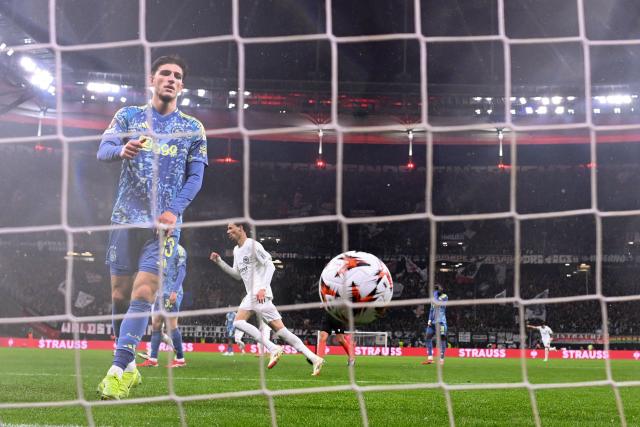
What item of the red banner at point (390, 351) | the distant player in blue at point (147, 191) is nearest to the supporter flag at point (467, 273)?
the red banner at point (390, 351)

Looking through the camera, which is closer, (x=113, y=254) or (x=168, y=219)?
(x=168, y=219)

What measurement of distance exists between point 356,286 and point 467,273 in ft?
74.2

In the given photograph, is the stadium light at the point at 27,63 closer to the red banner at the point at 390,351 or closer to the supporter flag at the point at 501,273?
the red banner at the point at 390,351

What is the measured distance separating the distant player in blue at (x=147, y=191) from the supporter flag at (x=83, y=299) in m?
21.9

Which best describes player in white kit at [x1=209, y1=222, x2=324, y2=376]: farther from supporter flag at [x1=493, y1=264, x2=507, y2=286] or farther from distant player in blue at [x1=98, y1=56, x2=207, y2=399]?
supporter flag at [x1=493, y1=264, x2=507, y2=286]

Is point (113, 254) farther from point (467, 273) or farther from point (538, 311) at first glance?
point (538, 311)

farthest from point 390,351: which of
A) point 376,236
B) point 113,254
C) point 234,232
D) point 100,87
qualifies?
point 113,254

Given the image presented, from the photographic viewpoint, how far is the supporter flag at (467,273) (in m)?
26.8

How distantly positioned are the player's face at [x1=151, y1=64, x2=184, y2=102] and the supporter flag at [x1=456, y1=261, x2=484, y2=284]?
23.4 m

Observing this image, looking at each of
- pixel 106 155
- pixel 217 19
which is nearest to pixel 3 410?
pixel 106 155

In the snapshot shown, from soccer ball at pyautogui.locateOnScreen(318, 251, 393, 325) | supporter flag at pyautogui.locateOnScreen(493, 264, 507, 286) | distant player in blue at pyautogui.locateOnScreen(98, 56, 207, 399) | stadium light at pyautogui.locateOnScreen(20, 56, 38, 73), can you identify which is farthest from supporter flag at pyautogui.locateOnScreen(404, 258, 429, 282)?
distant player in blue at pyautogui.locateOnScreen(98, 56, 207, 399)

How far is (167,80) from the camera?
13.9 ft

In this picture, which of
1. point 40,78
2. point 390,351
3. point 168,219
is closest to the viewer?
point 168,219

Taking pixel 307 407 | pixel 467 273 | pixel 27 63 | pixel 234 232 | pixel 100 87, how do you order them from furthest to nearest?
1. pixel 467 273
2. pixel 100 87
3. pixel 27 63
4. pixel 234 232
5. pixel 307 407
